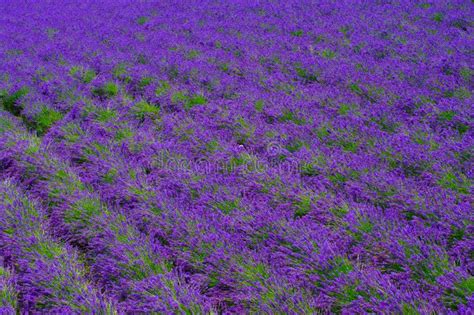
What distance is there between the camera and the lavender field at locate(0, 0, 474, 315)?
234 centimetres

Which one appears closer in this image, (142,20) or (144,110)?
(144,110)

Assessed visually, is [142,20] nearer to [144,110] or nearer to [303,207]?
[144,110]

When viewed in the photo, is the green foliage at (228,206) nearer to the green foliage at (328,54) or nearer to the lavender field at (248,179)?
the lavender field at (248,179)

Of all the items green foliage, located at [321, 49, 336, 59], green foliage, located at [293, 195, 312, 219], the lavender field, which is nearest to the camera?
the lavender field

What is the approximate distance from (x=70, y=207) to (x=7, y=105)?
11.2 ft

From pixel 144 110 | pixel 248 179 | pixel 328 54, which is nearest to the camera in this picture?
pixel 248 179

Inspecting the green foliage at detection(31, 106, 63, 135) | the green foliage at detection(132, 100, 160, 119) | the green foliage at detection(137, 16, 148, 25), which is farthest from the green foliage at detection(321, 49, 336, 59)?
the green foliage at detection(137, 16, 148, 25)

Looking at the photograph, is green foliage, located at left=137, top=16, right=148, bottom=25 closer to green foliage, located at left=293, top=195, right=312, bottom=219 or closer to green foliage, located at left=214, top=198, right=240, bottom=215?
green foliage, located at left=214, top=198, right=240, bottom=215

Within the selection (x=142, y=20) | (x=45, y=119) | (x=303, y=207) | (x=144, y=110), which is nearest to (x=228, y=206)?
(x=303, y=207)

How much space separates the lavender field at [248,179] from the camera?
2344mm

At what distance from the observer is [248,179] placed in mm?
3324

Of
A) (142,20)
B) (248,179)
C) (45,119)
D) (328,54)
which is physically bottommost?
(142,20)

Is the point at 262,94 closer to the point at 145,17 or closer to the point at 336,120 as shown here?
the point at 336,120

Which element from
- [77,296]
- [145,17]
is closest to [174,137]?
[77,296]
